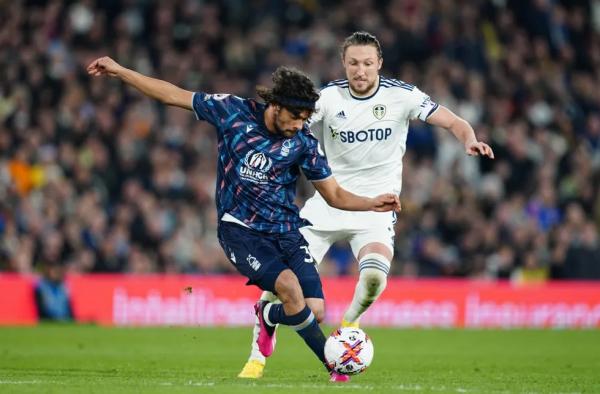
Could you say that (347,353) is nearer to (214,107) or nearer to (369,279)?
(369,279)

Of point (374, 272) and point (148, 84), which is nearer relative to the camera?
point (148, 84)

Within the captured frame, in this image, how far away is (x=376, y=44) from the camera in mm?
10375

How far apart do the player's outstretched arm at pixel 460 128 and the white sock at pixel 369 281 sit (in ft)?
3.94

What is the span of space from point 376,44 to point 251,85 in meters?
12.2

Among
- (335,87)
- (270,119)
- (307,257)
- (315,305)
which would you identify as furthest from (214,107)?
(315,305)

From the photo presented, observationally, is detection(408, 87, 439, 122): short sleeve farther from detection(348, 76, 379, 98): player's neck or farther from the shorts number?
the shorts number

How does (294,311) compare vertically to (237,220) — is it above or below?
below

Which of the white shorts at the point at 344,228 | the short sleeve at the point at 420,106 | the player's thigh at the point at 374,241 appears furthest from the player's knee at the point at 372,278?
the short sleeve at the point at 420,106

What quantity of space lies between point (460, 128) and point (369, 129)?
2.69 feet

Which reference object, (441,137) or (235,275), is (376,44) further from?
(441,137)

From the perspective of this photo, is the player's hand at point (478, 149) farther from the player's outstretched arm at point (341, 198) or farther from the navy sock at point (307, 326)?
the navy sock at point (307, 326)

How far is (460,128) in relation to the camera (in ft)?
33.4

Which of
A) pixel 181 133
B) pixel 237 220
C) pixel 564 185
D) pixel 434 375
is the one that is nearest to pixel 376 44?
pixel 237 220

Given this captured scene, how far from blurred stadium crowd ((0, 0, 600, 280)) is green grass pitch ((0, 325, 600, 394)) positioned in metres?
2.07
